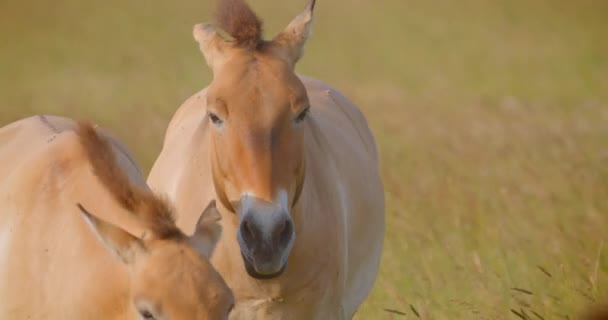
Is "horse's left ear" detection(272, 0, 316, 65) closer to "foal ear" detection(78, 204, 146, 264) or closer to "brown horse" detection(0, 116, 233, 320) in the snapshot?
"brown horse" detection(0, 116, 233, 320)

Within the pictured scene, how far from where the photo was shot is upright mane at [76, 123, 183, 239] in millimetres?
5840

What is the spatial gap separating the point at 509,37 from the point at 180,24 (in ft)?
27.5

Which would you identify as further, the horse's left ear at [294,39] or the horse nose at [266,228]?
the horse's left ear at [294,39]

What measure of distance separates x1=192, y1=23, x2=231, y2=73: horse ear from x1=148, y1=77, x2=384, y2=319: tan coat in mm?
456

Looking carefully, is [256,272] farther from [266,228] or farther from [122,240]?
[122,240]

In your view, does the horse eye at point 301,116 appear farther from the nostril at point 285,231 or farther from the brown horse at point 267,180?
the nostril at point 285,231

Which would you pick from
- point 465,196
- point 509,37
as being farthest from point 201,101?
point 509,37

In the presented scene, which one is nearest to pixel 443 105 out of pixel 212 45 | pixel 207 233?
pixel 212 45

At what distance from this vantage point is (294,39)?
746 centimetres

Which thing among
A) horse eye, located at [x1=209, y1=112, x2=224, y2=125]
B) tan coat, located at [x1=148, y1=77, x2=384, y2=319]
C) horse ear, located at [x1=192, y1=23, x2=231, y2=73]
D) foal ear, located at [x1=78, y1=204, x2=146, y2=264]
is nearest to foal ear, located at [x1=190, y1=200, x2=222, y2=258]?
foal ear, located at [x1=78, y1=204, x2=146, y2=264]

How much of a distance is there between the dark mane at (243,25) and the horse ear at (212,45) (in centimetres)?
9

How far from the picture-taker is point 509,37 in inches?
1385

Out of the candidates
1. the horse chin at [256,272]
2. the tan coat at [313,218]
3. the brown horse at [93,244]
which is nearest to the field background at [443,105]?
the tan coat at [313,218]

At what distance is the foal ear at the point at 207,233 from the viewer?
5898 mm
